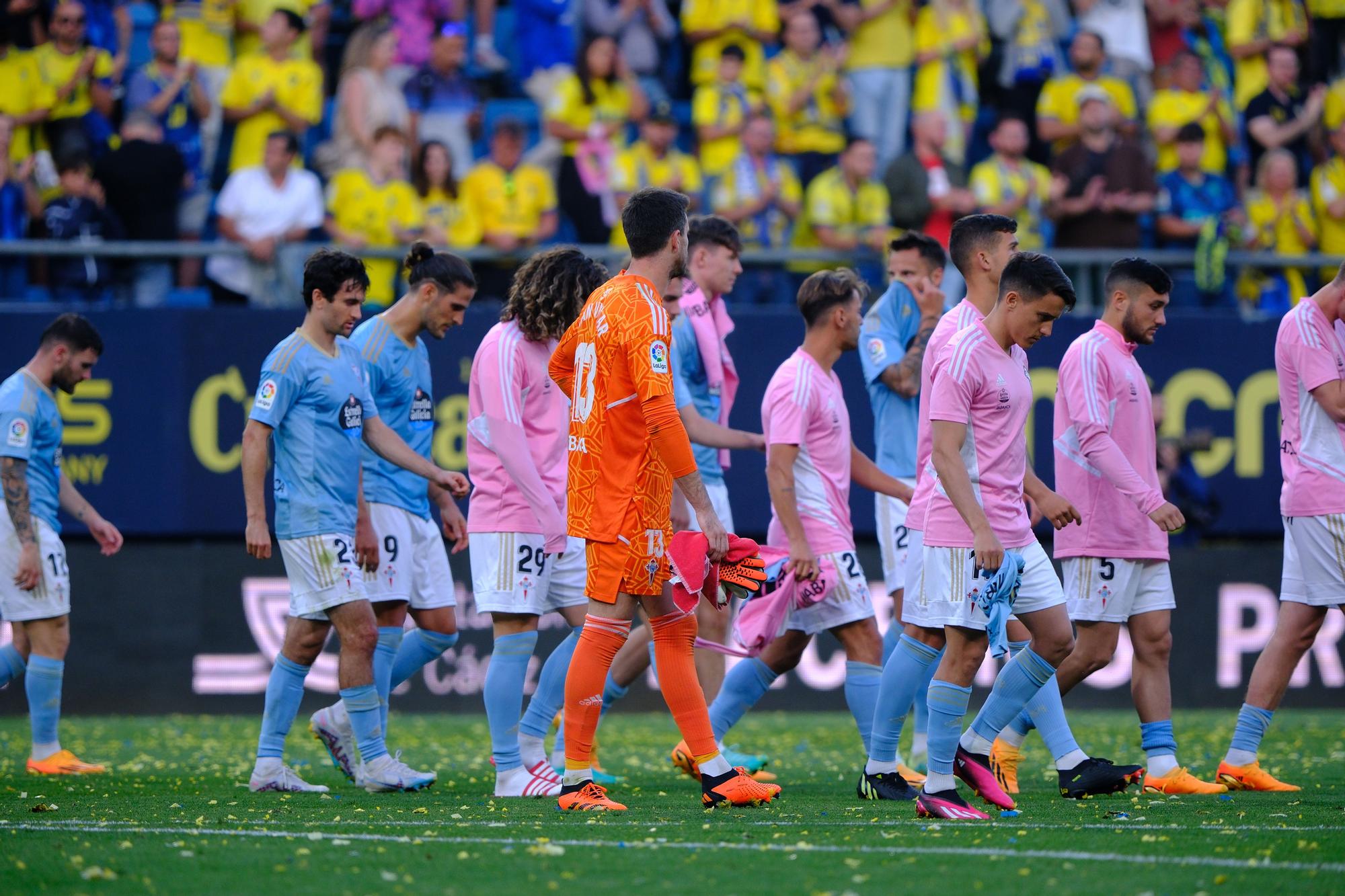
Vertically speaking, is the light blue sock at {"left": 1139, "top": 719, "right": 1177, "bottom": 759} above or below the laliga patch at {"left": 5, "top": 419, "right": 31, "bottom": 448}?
below

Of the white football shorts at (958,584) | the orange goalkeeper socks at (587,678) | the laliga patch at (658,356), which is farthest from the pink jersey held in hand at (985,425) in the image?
the orange goalkeeper socks at (587,678)

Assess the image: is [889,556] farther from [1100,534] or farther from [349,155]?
[349,155]

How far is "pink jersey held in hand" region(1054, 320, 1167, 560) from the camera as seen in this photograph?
7762 mm

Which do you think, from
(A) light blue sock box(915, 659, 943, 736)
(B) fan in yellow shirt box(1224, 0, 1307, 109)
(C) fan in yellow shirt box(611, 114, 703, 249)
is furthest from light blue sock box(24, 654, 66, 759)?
(B) fan in yellow shirt box(1224, 0, 1307, 109)

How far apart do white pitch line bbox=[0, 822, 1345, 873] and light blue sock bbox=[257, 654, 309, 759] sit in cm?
153

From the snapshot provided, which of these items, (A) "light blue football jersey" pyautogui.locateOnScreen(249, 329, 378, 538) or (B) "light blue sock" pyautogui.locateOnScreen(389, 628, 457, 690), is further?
(B) "light blue sock" pyautogui.locateOnScreen(389, 628, 457, 690)

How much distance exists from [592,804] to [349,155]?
30.2ft

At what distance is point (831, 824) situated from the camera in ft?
21.0

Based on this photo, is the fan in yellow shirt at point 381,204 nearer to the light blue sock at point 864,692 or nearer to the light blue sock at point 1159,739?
the light blue sock at point 864,692

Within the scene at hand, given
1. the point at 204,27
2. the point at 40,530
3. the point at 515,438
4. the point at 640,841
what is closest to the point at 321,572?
the point at 515,438

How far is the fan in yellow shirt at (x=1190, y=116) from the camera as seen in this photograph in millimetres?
15961

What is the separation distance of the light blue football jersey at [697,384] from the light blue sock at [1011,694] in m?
2.28

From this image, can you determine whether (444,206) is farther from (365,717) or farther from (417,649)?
(365,717)

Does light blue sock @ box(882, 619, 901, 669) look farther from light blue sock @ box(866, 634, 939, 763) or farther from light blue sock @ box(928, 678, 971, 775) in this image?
light blue sock @ box(928, 678, 971, 775)
